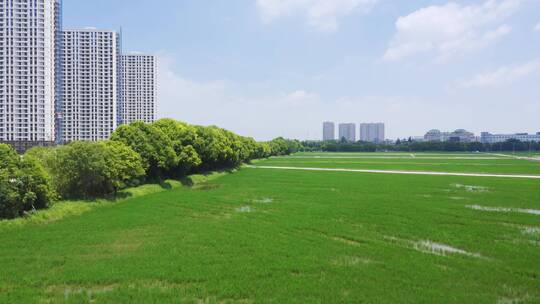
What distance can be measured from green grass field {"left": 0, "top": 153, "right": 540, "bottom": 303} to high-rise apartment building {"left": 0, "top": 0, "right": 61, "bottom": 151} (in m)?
79.1

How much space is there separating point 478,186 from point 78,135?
10179 cm

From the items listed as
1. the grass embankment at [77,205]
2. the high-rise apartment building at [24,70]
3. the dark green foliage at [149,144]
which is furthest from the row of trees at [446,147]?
the dark green foliage at [149,144]

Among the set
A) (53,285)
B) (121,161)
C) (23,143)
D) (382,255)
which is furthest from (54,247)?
(23,143)

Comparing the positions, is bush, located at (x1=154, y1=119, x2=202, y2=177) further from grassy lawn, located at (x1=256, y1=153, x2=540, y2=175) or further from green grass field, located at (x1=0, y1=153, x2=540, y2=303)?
grassy lawn, located at (x1=256, y1=153, x2=540, y2=175)

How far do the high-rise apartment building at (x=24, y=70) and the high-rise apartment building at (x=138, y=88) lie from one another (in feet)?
118

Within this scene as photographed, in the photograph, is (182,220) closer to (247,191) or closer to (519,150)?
(247,191)

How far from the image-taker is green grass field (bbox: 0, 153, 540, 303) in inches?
345

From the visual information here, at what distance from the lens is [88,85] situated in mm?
103812

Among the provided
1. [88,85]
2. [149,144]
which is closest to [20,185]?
[149,144]

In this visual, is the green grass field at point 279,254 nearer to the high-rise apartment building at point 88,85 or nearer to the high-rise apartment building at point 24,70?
the high-rise apartment building at point 24,70

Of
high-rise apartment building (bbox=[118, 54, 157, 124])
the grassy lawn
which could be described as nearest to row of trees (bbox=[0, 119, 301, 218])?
the grassy lawn

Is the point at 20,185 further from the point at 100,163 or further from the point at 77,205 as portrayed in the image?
the point at 100,163

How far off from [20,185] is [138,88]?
114658 millimetres

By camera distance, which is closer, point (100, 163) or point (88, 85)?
point (100, 163)
